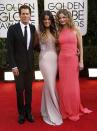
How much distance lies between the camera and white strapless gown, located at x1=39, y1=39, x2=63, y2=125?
5484 mm

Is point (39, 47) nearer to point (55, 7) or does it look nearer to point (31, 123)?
point (31, 123)

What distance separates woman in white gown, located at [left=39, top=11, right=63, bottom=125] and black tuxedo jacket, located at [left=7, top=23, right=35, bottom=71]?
0.22m

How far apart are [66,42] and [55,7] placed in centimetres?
238

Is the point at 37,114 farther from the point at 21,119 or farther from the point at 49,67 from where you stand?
the point at 49,67

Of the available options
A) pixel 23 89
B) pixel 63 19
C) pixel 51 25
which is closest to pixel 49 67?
pixel 23 89

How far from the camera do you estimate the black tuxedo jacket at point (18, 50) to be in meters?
5.27

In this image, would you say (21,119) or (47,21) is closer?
(47,21)

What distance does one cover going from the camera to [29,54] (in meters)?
5.35

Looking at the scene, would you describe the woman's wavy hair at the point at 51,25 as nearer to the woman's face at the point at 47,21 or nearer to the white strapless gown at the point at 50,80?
the woman's face at the point at 47,21

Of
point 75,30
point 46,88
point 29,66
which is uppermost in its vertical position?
point 75,30

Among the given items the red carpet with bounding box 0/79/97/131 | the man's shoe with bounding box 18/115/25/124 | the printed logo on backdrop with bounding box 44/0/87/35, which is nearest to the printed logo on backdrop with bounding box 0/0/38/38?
the printed logo on backdrop with bounding box 44/0/87/35

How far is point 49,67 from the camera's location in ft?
18.2

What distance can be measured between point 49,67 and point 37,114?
0.86 metres

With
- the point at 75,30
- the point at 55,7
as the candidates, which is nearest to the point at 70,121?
the point at 75,30
